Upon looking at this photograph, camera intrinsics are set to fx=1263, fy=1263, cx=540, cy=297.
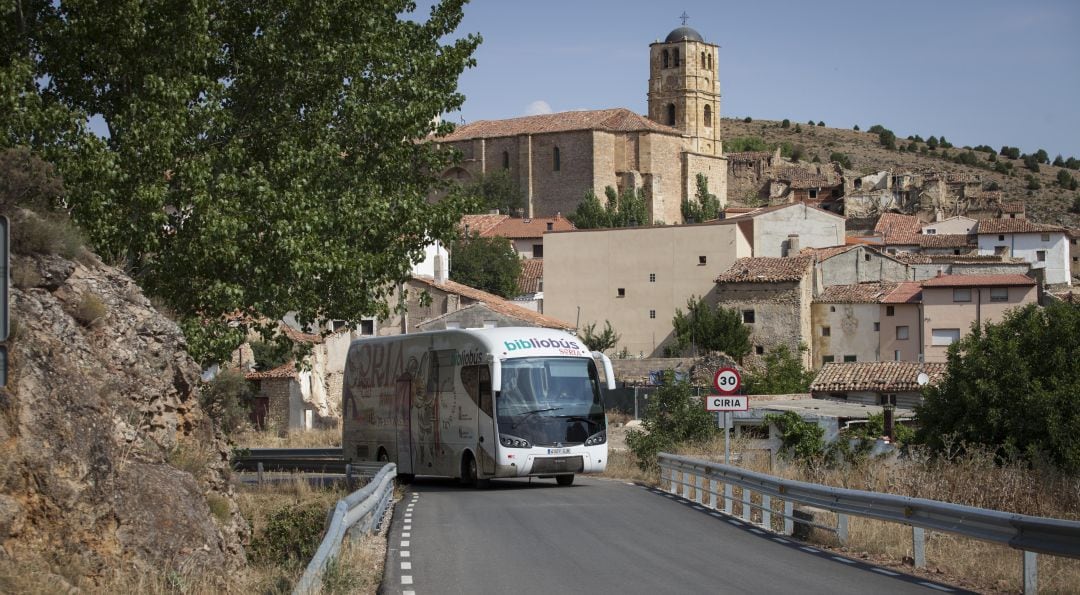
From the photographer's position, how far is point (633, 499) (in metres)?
20.7

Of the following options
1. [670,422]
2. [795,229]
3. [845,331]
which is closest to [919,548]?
[670,422]

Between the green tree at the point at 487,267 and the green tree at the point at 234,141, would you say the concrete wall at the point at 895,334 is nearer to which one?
the green tree at the point at 487,267

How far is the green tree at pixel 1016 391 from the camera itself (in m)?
25.7

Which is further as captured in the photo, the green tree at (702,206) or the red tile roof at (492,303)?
the green tree at (702,206)

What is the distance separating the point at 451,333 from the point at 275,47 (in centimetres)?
658

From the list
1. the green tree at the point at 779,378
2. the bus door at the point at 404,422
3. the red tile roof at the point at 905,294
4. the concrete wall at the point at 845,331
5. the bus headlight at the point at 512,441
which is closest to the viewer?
the bus headlight at the point at 512,441

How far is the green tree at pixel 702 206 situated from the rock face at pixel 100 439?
411ft

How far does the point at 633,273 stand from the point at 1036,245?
1736 inches

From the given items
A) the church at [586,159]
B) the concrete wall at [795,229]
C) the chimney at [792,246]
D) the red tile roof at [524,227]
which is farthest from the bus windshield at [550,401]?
the church at [586,159]

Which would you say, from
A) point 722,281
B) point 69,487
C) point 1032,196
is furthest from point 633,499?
point 1032,196

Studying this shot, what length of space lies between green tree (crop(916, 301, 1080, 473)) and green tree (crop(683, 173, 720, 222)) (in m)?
109

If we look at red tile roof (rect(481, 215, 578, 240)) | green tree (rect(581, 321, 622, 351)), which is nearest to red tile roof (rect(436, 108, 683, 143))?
red tile roof (rect(481, 215, 578, 240))

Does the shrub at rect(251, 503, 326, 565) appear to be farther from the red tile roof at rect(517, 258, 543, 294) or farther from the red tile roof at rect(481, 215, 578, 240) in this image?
the red tile roof at rect(481, 215, 578, 240)

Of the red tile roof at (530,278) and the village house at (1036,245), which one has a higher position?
the village house at (1036,245)
